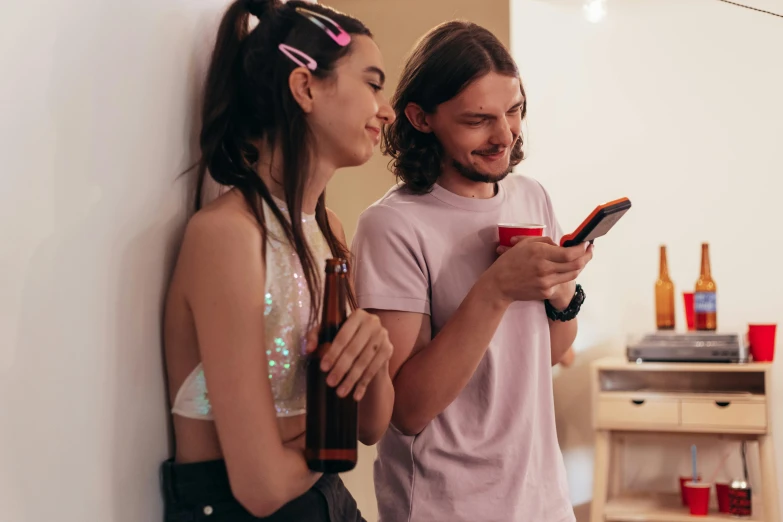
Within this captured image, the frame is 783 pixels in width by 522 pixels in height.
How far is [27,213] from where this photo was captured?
0.69 m

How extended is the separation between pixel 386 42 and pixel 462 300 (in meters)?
2.24

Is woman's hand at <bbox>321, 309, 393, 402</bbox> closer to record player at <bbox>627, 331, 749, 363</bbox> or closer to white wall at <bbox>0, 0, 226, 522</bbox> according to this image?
white wall at <bbox>0, 0, 226, 522</bbox>

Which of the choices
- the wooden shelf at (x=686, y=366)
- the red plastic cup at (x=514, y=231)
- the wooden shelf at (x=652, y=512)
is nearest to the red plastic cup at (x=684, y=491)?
the wooden shelf at (x=652, y=512)

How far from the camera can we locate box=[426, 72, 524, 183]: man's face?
1.29 metres

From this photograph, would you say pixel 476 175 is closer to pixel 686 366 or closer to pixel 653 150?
pixel 686 366

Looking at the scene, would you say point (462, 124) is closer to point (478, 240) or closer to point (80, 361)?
point (478, 240)

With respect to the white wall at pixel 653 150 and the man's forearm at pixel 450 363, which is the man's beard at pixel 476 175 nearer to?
the man's forearm at pixel 450 363

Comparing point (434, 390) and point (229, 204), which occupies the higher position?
point (229, 204)

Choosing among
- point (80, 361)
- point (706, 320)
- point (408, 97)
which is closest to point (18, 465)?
point (80, 361)

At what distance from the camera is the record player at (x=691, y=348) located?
2.93 meters

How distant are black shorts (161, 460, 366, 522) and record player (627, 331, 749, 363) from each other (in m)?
2.26

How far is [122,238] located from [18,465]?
0.83 ft

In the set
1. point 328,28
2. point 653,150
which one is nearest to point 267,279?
point 328,28

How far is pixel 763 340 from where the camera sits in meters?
2.99
